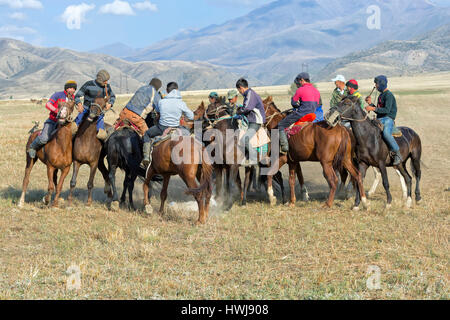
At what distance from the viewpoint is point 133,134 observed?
1230cm

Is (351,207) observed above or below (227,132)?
below

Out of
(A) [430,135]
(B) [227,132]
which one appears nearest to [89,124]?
(B) [227,132]

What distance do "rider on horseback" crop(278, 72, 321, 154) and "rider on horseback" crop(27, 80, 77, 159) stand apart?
5254 millimetres

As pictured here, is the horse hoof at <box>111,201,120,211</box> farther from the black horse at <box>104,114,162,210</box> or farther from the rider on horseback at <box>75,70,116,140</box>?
the rider on horseback at <box>75,70,116,140</box>

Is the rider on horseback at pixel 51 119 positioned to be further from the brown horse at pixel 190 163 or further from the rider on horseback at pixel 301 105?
the rider on horseback at pixel 301 105

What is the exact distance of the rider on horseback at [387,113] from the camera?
11914 mm

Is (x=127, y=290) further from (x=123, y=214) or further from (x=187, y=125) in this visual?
(x=187, y=125)

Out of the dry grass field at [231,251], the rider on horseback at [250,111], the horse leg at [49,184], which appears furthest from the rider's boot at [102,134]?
the rider on horseback at [250,111]

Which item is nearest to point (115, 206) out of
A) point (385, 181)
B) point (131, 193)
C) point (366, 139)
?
point (131, 193)

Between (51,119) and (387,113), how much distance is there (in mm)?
8194

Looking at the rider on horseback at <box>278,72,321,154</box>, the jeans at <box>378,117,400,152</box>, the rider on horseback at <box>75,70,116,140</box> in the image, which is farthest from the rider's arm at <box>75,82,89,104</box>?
the jeans at <box>378,117,400,152</box>

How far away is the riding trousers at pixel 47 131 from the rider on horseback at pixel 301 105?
5.56 m

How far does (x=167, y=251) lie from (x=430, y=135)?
22.3 meters

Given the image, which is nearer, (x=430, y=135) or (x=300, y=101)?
(x=300, y=101)
